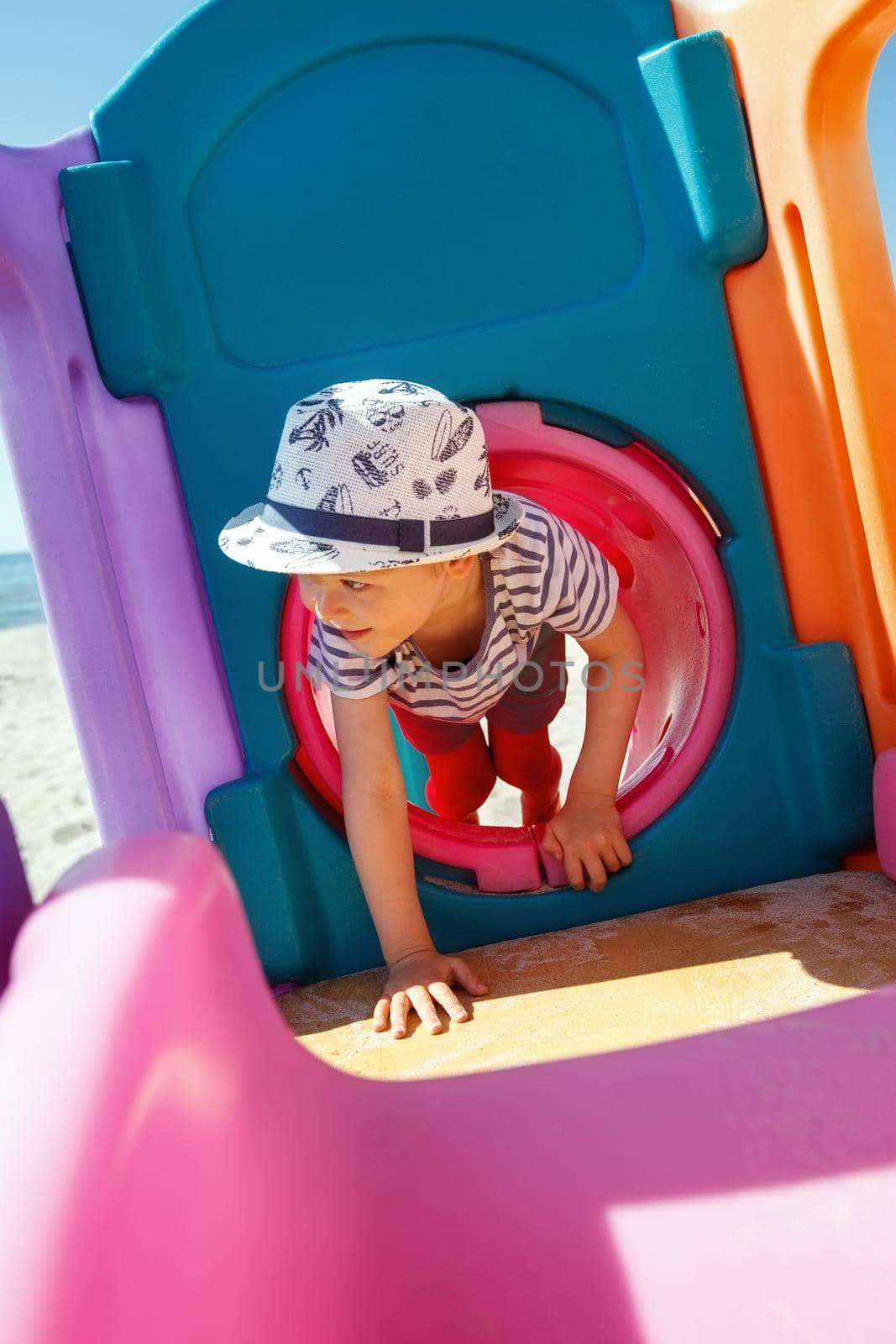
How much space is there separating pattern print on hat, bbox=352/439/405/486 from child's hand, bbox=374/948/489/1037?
539 mm

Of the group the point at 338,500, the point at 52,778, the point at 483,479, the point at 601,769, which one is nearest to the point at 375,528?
Answer: the point at 338,500

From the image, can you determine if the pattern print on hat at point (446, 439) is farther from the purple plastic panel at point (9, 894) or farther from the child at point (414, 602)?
the purple plastic panel at point (9, 894)

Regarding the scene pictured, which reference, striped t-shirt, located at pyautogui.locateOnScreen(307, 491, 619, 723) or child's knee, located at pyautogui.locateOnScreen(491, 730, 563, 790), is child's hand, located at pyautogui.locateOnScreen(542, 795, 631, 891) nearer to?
striped t-shirt, located at pyautogui.locateOnScreen(307, 491, 619, 723)

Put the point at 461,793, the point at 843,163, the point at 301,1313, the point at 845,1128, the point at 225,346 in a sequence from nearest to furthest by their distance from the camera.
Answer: the point at 301,1313, the point at 845,1128, the point at 843,163, the point at 225,346, the point at 461,793

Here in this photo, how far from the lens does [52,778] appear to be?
15.7ft

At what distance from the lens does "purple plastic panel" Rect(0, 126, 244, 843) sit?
1.42 m

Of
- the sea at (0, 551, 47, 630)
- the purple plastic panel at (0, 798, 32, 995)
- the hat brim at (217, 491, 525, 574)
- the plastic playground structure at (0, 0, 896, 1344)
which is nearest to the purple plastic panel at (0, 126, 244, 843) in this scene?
the plastic playground structure at (0, 0, 896, 1344)

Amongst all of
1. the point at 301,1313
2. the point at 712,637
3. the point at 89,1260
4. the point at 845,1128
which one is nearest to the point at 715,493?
the point at 712,637

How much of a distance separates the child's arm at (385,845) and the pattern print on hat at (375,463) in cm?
34

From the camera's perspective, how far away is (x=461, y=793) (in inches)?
83.7

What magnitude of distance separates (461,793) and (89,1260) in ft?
5.66

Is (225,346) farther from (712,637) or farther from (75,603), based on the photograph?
(712,637)

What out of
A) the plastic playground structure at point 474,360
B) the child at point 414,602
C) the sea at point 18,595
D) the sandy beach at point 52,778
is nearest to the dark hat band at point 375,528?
the child at point 414,602

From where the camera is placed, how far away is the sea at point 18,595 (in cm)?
1354
